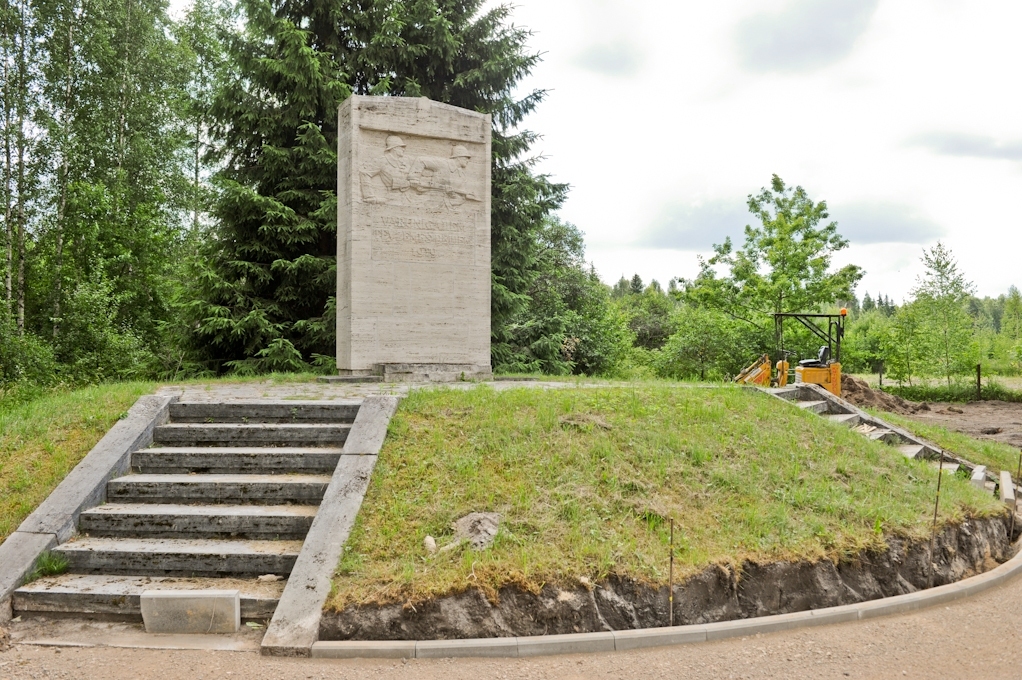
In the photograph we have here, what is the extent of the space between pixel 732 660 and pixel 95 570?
4.76m

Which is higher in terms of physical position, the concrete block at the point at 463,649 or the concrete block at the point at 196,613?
the concrete block at the point at 196,613

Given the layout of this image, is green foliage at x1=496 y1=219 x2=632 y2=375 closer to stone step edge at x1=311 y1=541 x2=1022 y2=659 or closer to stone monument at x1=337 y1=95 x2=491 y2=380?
stone monument at x1=337 y1=95 x2=491 y2=380

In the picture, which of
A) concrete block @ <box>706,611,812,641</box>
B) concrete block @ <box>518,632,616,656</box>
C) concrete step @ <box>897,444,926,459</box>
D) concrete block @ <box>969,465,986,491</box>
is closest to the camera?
concrete block @ <box>518,632,616,656</box>

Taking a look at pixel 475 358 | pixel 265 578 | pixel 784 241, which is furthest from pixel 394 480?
pixel 784 241

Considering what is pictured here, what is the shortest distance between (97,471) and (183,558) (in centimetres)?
161

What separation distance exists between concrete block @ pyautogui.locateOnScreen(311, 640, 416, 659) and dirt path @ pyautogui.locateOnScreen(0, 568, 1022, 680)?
0.23 feet

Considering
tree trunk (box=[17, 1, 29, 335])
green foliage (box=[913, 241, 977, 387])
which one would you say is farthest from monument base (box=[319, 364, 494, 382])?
green foliage (box=[913, 241, 977, 387])

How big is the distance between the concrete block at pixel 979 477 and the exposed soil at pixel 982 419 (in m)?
5.73

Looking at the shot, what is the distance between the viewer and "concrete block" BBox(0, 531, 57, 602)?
520cm

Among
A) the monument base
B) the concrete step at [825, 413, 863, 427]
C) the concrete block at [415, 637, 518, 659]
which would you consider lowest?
the concrete block at [415, 637, 518, 659]

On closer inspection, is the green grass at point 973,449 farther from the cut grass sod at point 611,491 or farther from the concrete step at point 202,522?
the concrete step at point 202,522

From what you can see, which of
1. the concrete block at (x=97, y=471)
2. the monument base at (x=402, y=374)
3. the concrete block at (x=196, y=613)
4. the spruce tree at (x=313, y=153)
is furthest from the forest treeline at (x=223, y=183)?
the concrete block at (x=196, y=613)

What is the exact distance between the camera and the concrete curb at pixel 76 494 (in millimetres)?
5406

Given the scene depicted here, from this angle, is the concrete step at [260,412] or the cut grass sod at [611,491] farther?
the concrete step at [260,412]
